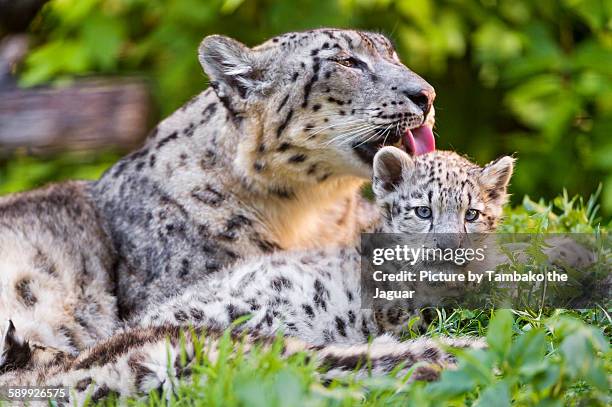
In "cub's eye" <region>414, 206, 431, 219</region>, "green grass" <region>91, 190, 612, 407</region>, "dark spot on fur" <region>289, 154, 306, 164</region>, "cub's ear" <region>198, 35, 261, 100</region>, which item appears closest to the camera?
"green grass" <region>91, 190, 612, 407</region>

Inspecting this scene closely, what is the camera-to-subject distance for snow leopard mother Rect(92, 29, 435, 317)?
22.5 ft

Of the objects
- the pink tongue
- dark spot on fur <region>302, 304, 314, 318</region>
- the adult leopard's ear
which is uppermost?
the pink tongue

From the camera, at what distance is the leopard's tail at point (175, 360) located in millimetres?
4984

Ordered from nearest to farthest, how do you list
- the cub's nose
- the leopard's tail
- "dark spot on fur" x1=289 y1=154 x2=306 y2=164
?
1. the leopard's tail
2. the cub's nose
3. "dark spot on fur" x1=289 y1=154 x2=306 y2=164

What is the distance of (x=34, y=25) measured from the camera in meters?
12.3

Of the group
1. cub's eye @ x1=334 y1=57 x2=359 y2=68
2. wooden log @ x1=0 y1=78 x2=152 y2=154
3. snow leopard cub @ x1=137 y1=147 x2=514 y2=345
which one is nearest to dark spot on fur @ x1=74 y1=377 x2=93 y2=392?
snow leopard cub @ x1=137 y1=147 x2=514 y2=345

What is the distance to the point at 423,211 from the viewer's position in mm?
6047

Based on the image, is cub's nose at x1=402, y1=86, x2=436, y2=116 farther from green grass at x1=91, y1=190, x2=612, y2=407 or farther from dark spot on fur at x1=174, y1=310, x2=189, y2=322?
dark spot on fur at x1=174, y1=310, x2=189, y2=322

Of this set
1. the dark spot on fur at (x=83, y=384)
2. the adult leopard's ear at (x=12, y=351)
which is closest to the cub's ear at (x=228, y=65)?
the adult leopard's ear at (x=12, y=351)

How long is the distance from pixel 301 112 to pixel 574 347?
3.31 m

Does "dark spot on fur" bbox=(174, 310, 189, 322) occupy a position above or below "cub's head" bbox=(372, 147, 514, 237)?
below

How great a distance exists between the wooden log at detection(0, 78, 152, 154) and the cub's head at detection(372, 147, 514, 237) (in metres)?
5.26

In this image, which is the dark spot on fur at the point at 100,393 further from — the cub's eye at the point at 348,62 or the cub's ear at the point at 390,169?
the cub's eye at the point at 348,62

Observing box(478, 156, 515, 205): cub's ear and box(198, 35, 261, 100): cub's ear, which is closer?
box(478, 156, 515, 205): cub's ear
